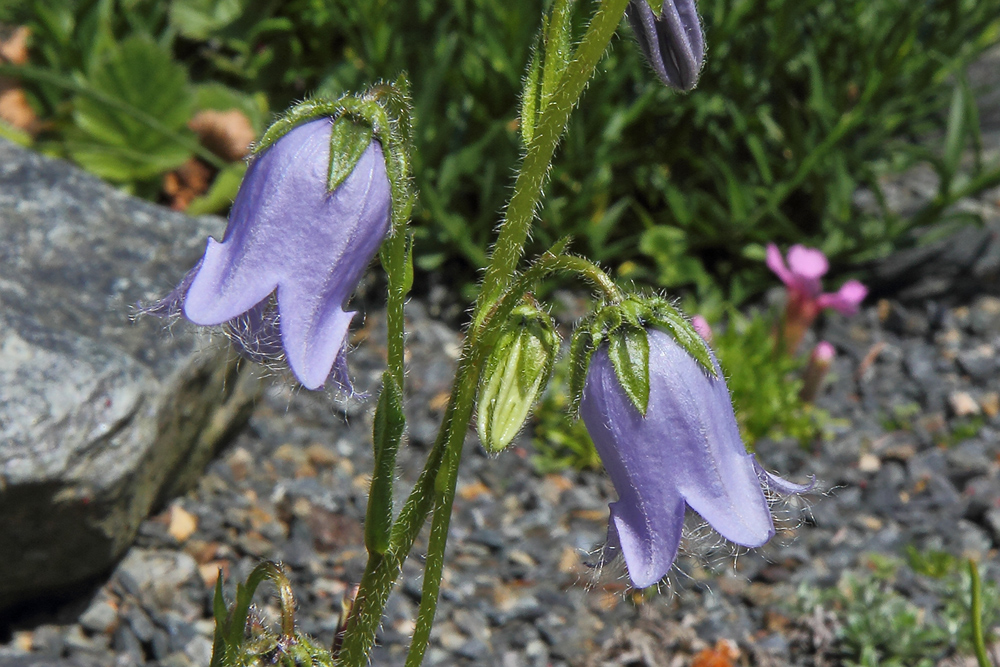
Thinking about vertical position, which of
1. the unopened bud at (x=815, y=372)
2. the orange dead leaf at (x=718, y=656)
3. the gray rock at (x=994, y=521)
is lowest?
the gray rock at (x=994, y=521)

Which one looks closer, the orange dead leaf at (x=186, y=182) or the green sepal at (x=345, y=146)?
the green sepal at (x=345, y=146)

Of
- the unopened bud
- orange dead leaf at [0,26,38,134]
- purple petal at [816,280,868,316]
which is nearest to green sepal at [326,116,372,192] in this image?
the unopened bud

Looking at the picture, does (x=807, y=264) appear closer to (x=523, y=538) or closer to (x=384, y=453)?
(x=523, y=538)

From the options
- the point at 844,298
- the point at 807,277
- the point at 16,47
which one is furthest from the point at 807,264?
the point at 16,47

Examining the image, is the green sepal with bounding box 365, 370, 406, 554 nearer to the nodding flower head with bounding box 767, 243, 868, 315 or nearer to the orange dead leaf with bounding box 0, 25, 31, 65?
the nodding flower head with bounding box 767, 243, 868, 315

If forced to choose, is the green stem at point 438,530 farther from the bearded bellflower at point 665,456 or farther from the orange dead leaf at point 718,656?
the orange dead leaf at point 718,656

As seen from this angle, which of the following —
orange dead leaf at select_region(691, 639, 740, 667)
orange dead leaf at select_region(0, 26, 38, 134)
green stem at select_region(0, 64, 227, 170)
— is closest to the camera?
orange dead leaf at select_region(691, 639, 740, 667)

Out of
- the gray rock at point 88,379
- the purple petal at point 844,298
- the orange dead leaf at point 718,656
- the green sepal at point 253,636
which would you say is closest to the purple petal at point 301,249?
the green sepal at point 253,636
